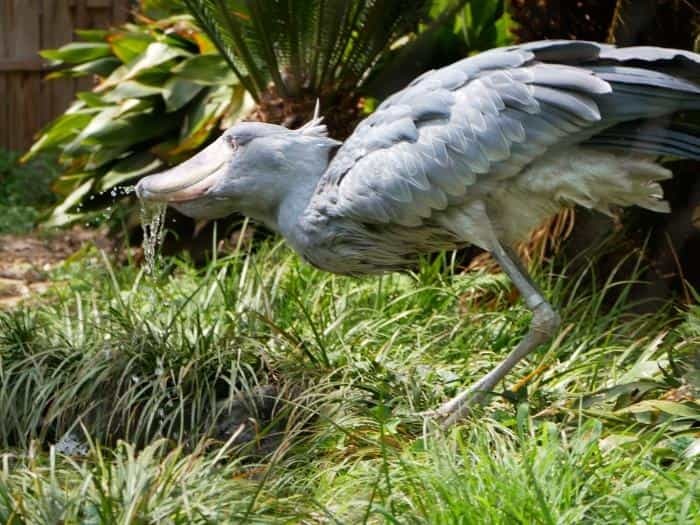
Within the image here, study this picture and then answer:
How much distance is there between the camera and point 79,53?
8234 millimetres

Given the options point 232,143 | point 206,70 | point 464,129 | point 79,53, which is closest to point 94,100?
point 79,53

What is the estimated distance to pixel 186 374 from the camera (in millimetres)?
4434

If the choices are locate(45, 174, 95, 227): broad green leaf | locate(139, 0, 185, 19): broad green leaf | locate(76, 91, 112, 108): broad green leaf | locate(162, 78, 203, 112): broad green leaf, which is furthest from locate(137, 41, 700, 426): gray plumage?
locate(76, 91, 112, 108): broad green leaf

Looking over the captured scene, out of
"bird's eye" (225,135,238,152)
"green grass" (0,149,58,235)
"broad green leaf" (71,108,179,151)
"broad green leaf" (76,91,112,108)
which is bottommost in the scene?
"green grass" (0,149,58,235)

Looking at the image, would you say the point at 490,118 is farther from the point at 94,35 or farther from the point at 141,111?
the point at 94,35

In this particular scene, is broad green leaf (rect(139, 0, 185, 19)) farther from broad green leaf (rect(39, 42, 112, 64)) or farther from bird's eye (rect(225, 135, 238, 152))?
bird's eye (rect(225, 135, 238, 152))

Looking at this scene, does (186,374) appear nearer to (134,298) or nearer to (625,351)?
(134,298)

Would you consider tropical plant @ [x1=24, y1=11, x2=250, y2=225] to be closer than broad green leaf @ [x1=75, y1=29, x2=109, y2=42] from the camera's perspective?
Yes

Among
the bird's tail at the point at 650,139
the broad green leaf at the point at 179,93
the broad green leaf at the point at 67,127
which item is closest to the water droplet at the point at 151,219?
the bird's tail at the point at 650,139

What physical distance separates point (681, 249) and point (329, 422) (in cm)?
240

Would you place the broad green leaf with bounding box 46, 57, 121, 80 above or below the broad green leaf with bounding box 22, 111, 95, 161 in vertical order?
above

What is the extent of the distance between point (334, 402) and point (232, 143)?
0.93 m

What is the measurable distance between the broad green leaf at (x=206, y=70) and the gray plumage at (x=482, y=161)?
3.04 meters

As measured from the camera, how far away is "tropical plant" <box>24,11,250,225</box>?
23.8ft
